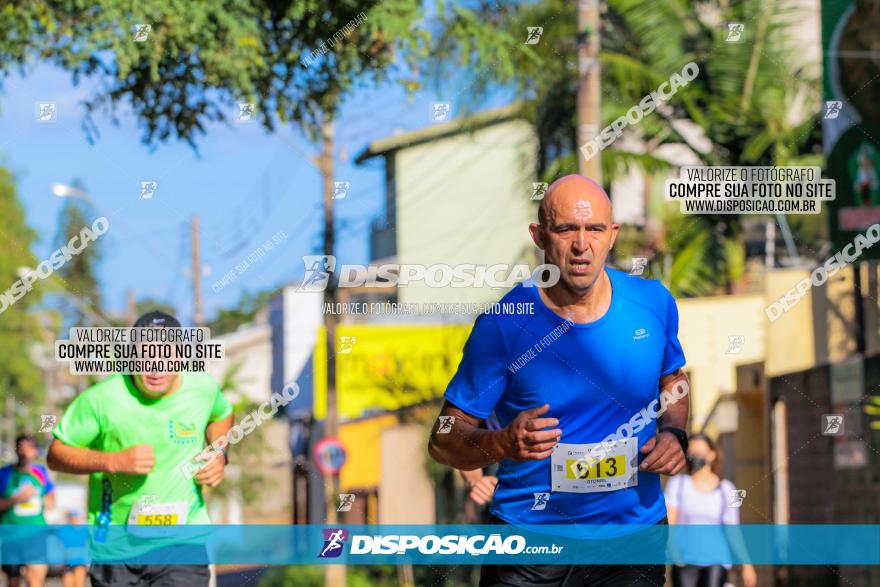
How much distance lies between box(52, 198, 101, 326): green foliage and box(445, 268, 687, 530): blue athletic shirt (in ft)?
12.4

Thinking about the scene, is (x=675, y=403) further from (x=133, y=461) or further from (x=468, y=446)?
(x=133, y=461)

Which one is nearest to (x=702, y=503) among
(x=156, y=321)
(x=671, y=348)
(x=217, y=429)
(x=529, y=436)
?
(x=217, y=429)

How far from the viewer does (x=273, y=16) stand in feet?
33.8

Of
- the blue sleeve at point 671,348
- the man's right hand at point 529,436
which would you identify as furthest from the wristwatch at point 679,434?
the man's right hand at point 529,436

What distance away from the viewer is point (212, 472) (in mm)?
7137

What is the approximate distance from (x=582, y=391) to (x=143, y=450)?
7.32 feet

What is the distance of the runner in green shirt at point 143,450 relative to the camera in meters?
7.10

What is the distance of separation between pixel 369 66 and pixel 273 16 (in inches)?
27.8

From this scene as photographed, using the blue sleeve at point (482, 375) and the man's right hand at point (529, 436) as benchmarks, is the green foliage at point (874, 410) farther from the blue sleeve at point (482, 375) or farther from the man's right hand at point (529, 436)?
the man's right hand at point (529, 436)

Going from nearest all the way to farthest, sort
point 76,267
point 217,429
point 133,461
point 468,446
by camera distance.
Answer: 1. point 468,446
2. point 133,461
3. point 217,429
4. point 76,267

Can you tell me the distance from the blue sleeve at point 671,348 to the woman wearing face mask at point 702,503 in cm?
416

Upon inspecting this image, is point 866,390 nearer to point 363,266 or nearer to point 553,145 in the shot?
point 553,145

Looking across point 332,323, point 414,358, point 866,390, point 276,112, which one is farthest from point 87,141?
point 414,358

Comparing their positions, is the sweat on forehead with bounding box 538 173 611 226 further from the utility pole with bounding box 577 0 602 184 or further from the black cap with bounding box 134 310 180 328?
the utility pole with bounding box 577 0 602 184
